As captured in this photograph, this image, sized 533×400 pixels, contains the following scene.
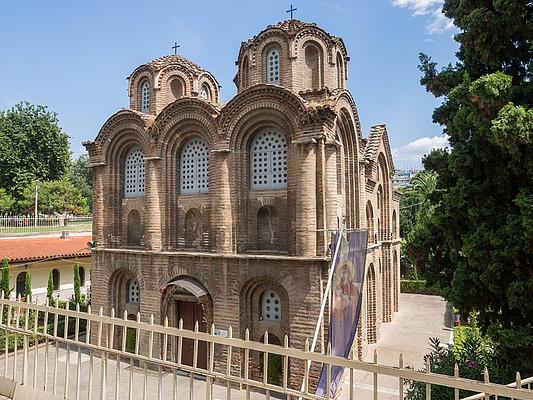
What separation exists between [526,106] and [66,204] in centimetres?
3761

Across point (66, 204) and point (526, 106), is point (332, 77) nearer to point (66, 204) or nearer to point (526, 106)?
point (526, 106)

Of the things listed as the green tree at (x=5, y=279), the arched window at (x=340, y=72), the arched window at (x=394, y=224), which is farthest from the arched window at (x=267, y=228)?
the arched window at (x=394, y=224)

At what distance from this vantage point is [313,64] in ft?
50.2

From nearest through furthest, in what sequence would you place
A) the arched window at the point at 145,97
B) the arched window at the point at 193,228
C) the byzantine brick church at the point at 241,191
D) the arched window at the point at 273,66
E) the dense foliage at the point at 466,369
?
the dense foliage at the point at 466,369
the byzantine brick church at the point at 241,191
the arched window at the point at 193,228
the arched window at the point at 273,66
the arched window at the point at 145,97

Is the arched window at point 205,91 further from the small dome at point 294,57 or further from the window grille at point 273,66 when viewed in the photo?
the window grille at point 273,66

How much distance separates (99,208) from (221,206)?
5854mm

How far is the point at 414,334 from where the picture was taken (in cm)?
1891

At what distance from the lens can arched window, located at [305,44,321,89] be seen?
15.2 metres

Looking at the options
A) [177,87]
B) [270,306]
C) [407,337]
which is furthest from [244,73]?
[407,337]

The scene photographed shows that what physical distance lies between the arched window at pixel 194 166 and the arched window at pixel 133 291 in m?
4.09

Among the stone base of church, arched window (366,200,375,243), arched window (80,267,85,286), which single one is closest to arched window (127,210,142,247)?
the stone base of church

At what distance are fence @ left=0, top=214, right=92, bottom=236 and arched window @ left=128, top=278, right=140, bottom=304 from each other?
1222cm

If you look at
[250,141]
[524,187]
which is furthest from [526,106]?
[250,141]

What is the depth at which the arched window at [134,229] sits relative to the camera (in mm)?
16000
